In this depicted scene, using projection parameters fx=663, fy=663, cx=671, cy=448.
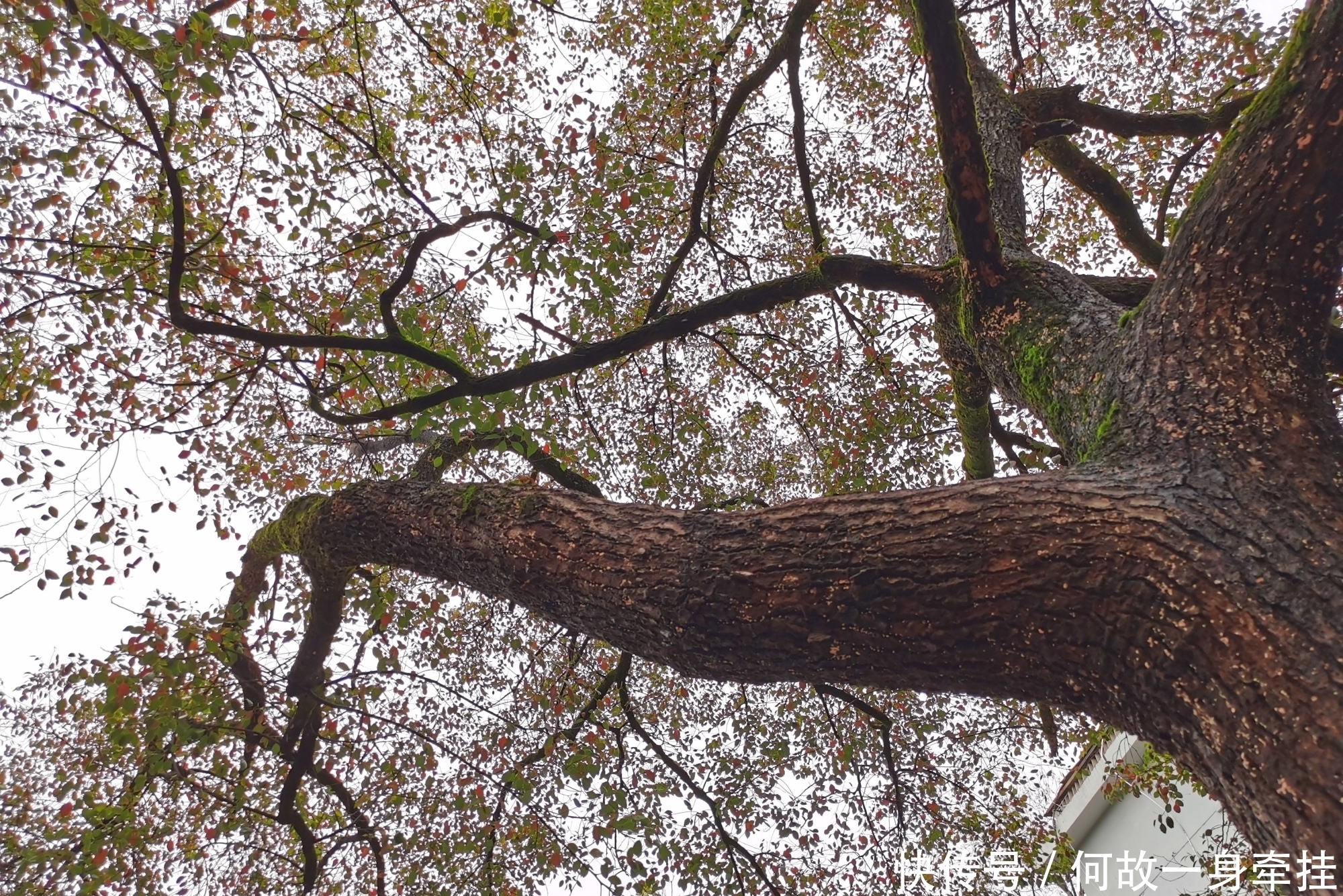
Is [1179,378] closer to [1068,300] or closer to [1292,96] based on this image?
[1292,96]

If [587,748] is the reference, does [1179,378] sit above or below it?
above

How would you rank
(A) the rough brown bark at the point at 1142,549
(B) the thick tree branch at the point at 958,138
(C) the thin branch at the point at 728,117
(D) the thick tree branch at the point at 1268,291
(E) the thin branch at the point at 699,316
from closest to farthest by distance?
(A) the rough brown bark at the point at 1142,549 < (D) the thick tree branch at the point at 1268,291 < (B) the thick tree branch at the point at 958,138 < (E) the thin branch at the point at 699,316 < (C) the thin branch at the point at 728,117

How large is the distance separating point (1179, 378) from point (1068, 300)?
1.38 metres

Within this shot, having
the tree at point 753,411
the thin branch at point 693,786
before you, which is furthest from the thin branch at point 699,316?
the thin branch at point 693,786

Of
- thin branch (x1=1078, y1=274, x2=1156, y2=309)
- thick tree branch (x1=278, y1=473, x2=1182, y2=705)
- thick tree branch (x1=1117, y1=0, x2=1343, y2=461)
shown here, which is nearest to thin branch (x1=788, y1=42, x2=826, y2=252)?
thin branch (x1=1078, y1=274, x2=1156, y2=309)

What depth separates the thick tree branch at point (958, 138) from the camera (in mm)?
3000

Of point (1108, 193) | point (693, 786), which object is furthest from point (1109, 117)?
point (693, 786)

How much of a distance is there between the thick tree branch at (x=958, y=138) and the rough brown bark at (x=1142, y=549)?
2cm

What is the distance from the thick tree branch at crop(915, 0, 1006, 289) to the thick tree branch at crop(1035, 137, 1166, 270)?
2938mm

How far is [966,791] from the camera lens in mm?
6273

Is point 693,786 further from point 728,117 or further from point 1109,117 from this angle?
point 1109,117

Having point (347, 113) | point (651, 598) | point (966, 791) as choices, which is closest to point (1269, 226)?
point (651, 598)

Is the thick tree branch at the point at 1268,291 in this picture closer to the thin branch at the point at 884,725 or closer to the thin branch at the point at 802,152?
the thin branch at the point at 884,725

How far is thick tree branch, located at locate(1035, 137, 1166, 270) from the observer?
572cm
